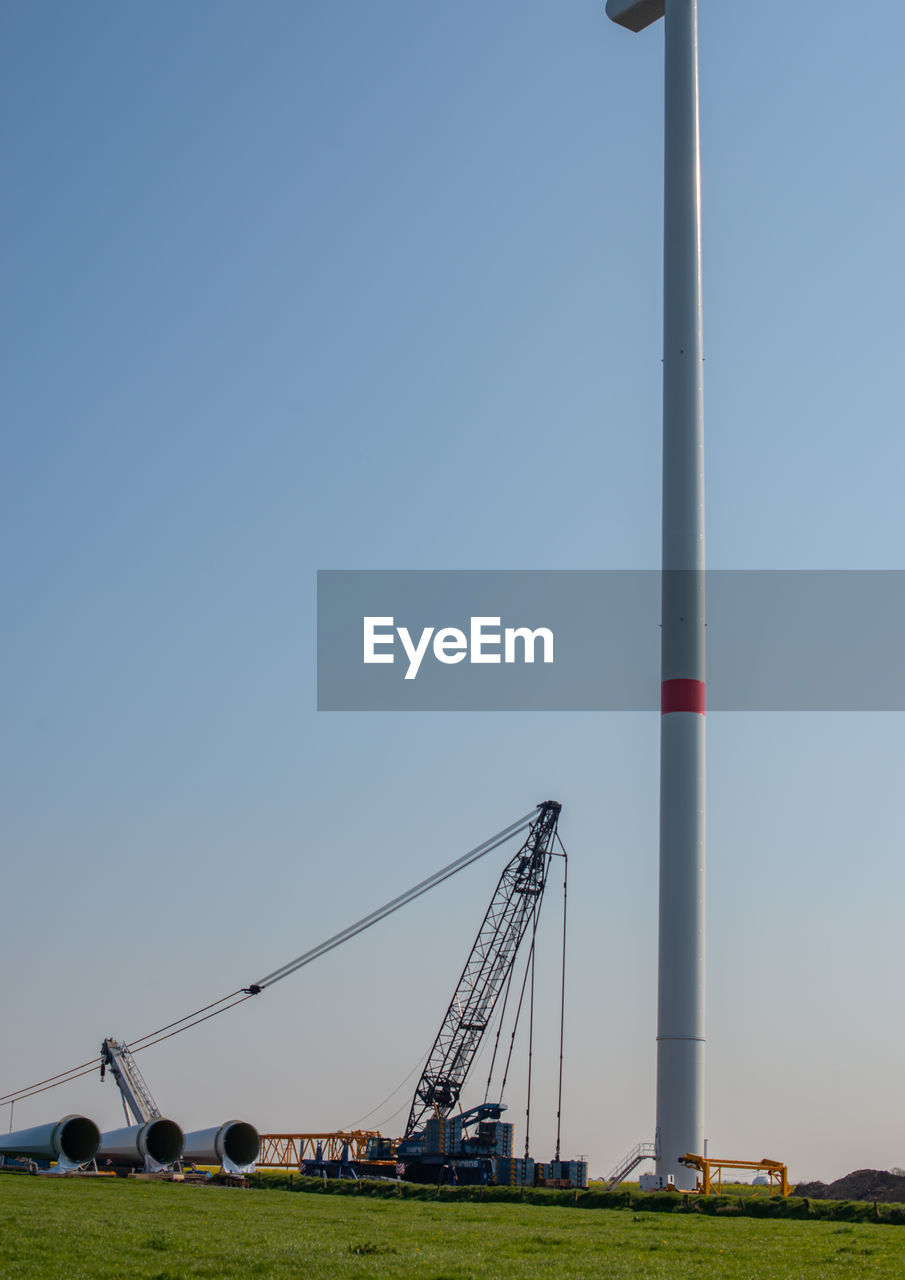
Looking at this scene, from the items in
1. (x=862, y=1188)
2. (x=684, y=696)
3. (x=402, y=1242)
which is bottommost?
(x=862, y=1188)

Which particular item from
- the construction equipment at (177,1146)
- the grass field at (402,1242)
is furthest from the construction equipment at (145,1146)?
the grass field at (402,1242)

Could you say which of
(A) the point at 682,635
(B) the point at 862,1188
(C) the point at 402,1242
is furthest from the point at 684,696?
(C) the point at 402,1242

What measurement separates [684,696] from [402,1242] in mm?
37628

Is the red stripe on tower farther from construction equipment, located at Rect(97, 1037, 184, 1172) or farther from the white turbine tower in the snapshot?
construction equipment, located at Rect(97, 1037, 184, 1172)

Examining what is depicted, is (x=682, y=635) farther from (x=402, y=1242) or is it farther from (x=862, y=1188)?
(x=402, y=1242)

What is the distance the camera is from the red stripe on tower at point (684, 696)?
207 ft

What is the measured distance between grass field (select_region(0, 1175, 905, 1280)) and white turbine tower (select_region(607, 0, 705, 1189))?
15.3m

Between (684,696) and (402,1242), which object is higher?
(684,696)

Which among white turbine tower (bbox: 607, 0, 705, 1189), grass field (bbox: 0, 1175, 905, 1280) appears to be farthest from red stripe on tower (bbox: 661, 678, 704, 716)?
grass field (bbox: 0, 1175, 905, 1280)

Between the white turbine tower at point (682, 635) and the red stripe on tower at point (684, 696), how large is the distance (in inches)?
2.1

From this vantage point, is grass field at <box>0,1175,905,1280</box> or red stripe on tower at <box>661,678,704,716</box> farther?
red stripe on tower at <box>661,678,704,716</box>

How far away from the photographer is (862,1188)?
7038 cm

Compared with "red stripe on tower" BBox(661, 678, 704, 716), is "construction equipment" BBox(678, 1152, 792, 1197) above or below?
below

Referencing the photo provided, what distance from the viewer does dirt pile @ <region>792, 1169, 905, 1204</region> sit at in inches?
2680
